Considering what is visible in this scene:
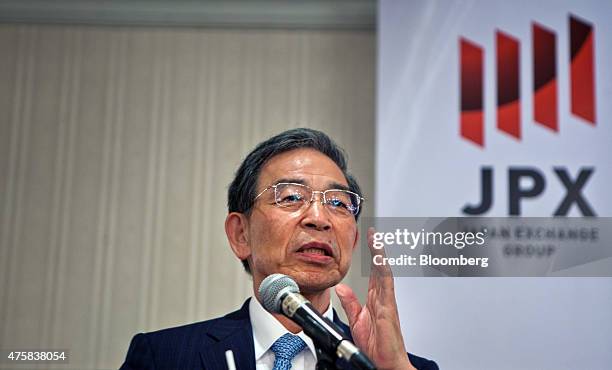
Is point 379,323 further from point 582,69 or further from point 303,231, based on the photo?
point 582,69

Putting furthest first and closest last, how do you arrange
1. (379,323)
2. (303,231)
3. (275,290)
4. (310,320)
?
(303,231) < (379,323) < (275,290) < (310,320)

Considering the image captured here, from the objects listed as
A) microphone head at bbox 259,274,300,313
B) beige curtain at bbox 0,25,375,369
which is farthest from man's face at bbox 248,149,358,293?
beige curtain at bbox 0,25,375,369

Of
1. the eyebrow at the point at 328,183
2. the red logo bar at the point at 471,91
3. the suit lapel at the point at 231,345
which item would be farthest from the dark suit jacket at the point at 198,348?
the red logo bar at the point at 471,91

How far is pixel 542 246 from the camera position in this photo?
2414 mm

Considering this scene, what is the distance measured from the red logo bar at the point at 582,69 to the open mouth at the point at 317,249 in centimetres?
169

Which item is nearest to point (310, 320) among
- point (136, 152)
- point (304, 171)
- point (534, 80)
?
point (304, 171)

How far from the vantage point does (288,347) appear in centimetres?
190

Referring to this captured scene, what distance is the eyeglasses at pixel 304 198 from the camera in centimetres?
199

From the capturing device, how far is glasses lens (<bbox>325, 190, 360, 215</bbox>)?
2.00 m

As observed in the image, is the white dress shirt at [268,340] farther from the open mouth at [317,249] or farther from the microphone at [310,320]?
the microphone at [310,320]

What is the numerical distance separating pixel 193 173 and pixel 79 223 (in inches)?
23.7

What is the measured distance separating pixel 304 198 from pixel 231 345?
41 centimetres

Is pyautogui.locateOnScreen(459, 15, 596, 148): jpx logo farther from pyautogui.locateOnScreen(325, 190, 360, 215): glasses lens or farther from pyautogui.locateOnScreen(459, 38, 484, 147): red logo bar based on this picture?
pyautogui.locateOnScreen(325, 190, 360, 215): glasses lens

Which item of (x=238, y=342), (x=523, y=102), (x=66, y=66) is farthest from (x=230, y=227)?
(x=66, y=66)
